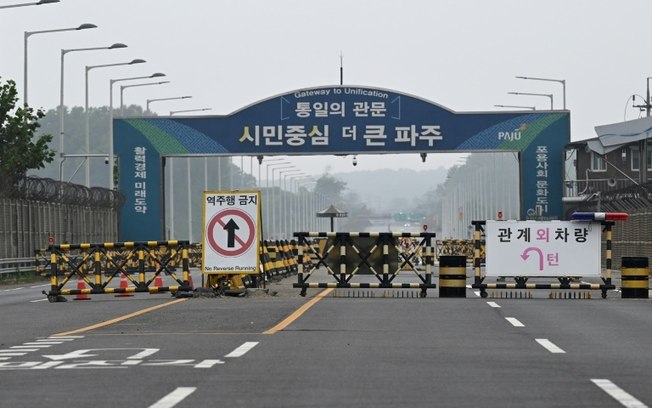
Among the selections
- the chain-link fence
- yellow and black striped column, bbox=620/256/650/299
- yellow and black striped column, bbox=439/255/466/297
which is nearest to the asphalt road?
yellow and black striped column, bbox=439/255/466/297

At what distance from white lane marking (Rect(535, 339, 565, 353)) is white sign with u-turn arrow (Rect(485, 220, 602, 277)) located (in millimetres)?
12179

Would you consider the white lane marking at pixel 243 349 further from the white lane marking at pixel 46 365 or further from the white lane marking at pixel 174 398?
the white lane marking at pixel 174 398

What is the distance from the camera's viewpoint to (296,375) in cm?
1220

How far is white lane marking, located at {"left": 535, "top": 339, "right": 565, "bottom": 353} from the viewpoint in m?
15.0

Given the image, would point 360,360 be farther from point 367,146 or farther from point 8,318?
point 367,146

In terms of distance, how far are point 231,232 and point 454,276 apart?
440 centimetres

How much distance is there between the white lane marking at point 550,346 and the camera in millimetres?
14977

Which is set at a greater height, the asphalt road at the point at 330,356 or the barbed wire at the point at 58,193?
the barbed wire at the point at 58,193

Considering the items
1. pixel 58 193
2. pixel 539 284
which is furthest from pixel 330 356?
pixel 58 193

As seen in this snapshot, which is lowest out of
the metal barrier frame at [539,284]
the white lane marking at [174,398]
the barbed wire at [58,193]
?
the white lane marking at [174,398]

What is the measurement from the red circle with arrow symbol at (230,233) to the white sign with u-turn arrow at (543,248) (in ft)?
15.6

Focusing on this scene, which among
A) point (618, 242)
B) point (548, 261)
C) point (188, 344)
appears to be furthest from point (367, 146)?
point (188, 344)

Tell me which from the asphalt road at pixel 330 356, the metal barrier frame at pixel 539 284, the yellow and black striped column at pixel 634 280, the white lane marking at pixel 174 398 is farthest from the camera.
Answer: the yellow and black striped column at pixel 634 280

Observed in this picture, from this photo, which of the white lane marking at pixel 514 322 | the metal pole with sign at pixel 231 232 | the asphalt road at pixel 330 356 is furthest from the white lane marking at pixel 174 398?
the metal pole with sign at pixel 231 232
